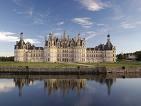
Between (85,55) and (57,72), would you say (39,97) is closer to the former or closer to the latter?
(57,72)

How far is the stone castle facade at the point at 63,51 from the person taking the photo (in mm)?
109562

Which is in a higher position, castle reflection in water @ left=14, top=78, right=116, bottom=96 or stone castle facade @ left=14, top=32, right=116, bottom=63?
stone castle facade @ left=14, top=32, right=116, bottom=63

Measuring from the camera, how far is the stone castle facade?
110 meters

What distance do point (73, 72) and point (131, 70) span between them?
1448 cm

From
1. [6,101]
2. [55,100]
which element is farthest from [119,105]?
[6,101]

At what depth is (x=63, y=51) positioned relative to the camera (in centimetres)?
11069

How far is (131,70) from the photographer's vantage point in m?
68.1

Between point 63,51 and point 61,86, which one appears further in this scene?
point 63,51

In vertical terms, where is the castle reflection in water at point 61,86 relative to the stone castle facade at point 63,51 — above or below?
below

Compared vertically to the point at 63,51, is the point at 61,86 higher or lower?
lower

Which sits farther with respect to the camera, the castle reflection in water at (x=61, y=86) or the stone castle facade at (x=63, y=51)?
the stone castle facade at (x=63, y=51)

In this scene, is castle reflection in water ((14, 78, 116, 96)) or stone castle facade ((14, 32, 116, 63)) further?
stone castle facade ((14, 32, 116, 63))

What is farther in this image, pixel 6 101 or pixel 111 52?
pixel 111 52

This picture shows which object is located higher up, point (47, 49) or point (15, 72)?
point (47, 49)
